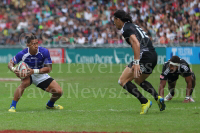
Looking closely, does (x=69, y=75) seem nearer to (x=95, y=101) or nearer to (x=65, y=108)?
(x=95, y=101)

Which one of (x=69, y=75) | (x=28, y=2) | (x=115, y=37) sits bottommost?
(x=69, y=75)

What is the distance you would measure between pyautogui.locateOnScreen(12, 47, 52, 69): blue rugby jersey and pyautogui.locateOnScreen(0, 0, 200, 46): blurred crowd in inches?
666

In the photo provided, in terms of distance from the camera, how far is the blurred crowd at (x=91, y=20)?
25.7m

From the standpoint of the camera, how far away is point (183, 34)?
25234mm

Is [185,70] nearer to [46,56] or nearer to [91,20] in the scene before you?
[46,56]

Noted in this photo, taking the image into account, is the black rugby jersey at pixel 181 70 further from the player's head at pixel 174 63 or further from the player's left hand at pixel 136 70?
the player's left hand at pixel 136 70

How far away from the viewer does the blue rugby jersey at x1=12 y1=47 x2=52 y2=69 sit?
363 inches

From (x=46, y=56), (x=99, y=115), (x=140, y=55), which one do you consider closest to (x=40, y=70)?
(x=46, y=56)

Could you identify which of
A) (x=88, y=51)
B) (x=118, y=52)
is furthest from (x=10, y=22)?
(x=118, y=52)

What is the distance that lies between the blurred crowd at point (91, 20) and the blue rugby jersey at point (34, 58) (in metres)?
16.9

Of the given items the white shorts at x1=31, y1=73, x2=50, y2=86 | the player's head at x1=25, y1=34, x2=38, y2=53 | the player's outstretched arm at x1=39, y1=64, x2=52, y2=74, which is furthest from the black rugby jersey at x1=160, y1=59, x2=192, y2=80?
the player's head at x1=25, y1=34, x2=38, y2=53

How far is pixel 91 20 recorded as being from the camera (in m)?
30.7

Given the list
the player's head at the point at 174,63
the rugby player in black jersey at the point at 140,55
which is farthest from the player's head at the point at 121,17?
the player's head at the point at 174,63

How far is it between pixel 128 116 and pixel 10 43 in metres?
25.2
